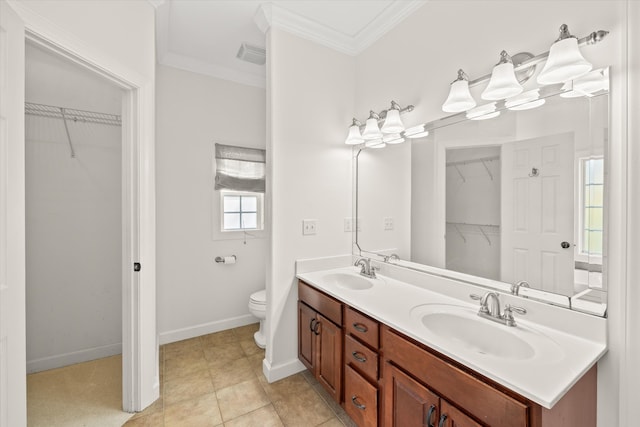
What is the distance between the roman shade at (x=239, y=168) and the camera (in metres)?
2.72

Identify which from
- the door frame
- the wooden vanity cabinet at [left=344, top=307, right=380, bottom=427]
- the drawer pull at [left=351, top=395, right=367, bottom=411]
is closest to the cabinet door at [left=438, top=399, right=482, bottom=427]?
the wooden vanity cabinet at [left=344, top=307, right=380, bottom=427]

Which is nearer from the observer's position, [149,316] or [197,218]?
[149,316]

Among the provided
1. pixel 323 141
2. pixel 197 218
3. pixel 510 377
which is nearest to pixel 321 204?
pixel 323 141

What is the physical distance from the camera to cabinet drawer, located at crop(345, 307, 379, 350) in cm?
134

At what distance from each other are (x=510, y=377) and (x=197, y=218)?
254 centimetres

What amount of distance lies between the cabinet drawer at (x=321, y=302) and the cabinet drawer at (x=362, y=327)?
0.08 m

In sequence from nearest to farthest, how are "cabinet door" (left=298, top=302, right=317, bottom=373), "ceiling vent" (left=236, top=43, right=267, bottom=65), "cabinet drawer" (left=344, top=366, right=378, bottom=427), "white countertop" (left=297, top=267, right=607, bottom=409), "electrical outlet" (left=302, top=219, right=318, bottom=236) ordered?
"white countertop" (left=297, top=267, right=607, bottom=409), "cabinet drawer" (left=344, top=366, right=378, bottom=427), "cabinet door" (left=298, top=302, right=317, bottom=373), "electrical outlet" (left=302, top=219, right=318, bottom=236), "ceiling vent" (left=236, top=43, right=267, bottom=65)

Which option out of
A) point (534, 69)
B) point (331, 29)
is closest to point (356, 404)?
point (534, 69)

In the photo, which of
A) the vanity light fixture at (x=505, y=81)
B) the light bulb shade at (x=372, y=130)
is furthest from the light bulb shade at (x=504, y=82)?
the light bulb shade at (x=372, y=130)

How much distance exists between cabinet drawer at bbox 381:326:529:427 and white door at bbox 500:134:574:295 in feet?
2.00

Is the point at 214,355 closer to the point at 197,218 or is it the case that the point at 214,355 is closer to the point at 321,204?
the point at 197,218

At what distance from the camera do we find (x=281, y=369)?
2010mm

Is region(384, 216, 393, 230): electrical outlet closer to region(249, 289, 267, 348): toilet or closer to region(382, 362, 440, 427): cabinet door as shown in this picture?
region(382, 362, 440, 427): cabinet door

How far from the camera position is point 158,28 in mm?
2061
